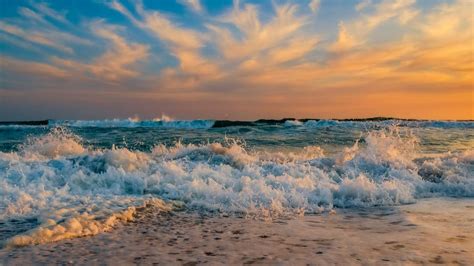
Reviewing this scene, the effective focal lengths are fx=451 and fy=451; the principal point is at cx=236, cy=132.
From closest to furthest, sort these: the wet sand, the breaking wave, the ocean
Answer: the wet sand < the ocean < the breaking wave

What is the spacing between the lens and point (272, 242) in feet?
15.7

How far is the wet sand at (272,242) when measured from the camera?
416 cm

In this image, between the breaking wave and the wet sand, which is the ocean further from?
the breaking wave

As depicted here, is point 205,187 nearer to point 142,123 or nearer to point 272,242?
point 272,242

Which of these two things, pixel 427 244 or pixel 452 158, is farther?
pixel 452 158

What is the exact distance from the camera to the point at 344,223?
5.91 m

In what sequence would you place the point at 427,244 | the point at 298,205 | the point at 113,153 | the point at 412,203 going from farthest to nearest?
the point at 113,153
the point at 412,203
the point at 298,205
the point at 427,244

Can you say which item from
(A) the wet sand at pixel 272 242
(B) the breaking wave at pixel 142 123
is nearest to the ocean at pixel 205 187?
(A) the wet sand at pixel 272 242

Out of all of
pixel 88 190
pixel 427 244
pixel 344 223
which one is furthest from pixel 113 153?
pixel 427 244

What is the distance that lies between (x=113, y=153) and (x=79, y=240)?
505 cm

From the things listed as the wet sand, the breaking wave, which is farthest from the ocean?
the breaking wave

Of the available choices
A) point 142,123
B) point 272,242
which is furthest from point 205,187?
point 142,123

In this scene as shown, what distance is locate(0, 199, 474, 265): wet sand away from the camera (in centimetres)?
416

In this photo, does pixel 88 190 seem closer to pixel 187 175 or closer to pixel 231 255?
pixel 187 175
